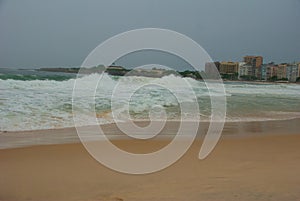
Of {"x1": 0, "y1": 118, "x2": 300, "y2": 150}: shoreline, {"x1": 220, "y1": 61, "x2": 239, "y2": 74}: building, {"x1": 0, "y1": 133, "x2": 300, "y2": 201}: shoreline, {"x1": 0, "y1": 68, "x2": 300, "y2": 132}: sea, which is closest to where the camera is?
{"x1": 0, "y1": 133, "x2": 300, "y2": 201}: shoreline

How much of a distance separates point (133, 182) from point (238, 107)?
17.7ft

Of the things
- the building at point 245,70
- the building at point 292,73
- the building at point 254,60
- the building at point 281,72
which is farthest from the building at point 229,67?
the building at point 292,73

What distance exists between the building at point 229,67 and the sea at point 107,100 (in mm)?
384

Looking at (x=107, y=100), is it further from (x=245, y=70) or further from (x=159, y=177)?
(x=159, y=177)

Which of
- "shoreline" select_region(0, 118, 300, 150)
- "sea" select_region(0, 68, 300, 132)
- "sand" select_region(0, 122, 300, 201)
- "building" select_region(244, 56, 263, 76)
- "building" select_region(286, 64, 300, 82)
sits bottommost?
"shoreline" select_region(0, 118, 300, 150)

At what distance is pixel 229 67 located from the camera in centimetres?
803

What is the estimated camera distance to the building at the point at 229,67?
25.6 feet

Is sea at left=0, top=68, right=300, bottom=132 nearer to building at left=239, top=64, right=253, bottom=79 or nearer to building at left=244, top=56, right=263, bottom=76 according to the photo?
building at left=239, top=64, right=253, bottom=79

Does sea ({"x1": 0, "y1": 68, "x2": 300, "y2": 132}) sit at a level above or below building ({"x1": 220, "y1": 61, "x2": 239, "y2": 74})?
below

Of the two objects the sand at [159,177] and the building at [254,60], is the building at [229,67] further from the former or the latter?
the sand at [159,177]

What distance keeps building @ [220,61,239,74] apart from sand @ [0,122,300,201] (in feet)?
15.1

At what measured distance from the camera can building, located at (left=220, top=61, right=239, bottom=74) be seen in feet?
25.6

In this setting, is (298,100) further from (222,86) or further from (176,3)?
(176,3)

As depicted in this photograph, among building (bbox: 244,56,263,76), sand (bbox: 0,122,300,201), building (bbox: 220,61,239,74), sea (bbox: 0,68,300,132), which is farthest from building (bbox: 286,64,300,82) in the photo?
sand (bbox: 0,122,300,201)
